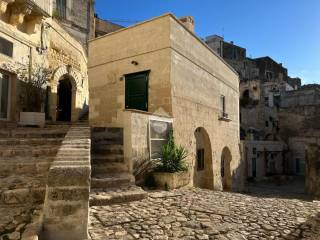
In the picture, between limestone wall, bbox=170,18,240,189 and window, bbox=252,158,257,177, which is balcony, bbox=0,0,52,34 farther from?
window, bbox=252,158,257,177

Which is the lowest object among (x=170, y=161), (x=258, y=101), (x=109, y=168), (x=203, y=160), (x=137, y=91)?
(x=203, y=160)

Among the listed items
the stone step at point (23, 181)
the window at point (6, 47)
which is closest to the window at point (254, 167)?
the window at point (6, 47)

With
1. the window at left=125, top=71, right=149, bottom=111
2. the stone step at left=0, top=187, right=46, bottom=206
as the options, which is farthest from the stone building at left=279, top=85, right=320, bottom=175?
the stone step at left=0, top=187, right=46, bottom=206

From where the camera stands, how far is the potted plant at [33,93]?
8.93 m

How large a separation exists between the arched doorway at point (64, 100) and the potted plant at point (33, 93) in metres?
4.42

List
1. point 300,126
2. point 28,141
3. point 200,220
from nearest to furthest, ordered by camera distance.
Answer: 1. point 200,220
2. point 28,141
3. point 300,126

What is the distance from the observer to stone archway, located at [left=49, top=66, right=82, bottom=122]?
12102 millimetres

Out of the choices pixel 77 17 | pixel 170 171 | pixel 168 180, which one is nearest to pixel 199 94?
pixel 170 171

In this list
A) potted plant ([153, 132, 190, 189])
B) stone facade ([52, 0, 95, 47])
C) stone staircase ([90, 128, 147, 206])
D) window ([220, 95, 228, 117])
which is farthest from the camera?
stone facade ([52, 0, 95, 47])

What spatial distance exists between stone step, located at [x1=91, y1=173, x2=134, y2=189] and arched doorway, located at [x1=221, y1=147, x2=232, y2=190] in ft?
29.7

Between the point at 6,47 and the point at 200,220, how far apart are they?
828 cm

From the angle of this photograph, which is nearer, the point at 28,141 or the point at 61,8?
the point at 28,141

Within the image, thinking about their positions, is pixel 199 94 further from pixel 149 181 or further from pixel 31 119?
pixel 31 119

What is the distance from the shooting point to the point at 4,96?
897 cm
